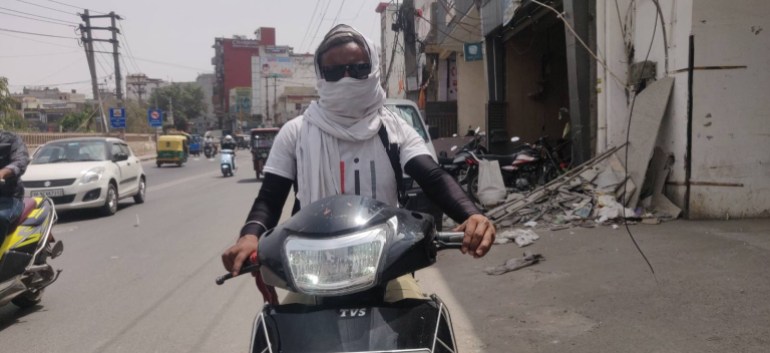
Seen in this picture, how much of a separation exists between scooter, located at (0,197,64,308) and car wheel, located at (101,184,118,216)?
6.51 m

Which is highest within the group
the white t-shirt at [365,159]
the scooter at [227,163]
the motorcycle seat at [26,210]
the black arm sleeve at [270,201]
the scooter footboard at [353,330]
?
the white t-shirt at [365,159]

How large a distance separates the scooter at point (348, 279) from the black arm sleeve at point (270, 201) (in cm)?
43

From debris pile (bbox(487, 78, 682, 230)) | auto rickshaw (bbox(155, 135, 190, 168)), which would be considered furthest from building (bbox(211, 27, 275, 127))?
debris pile (bbox(487, 78, 682, 230))

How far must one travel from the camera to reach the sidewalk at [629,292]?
3.79 m

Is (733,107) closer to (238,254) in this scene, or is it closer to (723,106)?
(723,106)

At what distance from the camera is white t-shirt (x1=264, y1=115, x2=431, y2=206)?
7.36 ft

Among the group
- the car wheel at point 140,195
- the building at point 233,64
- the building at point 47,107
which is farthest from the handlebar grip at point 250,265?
the building at point 233,64

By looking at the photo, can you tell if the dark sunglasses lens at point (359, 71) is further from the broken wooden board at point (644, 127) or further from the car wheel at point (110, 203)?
the car wheel at point (110, 203)

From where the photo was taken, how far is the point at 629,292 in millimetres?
4664

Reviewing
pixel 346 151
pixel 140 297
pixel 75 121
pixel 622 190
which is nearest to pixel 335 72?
pixel 346 151

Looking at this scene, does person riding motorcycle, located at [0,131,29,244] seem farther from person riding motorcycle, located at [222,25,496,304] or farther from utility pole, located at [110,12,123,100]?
utility pole, located at [110,12,123,100]

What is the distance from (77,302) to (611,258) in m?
4.95

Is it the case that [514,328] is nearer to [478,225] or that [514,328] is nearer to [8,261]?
[478,225]

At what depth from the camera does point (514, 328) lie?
4.29 metres
